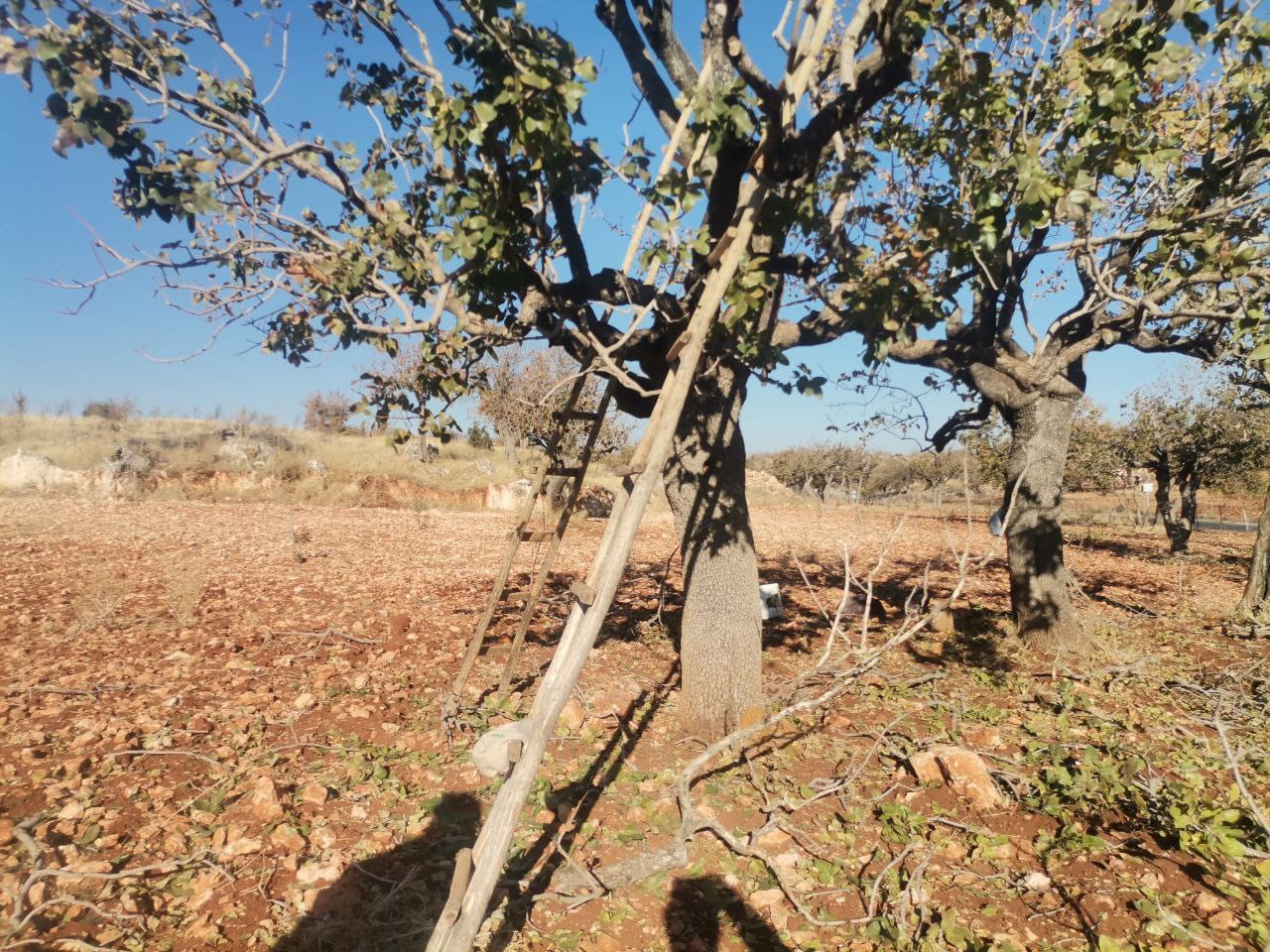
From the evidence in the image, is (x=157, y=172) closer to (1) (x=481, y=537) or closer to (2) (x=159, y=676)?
(2) (x=159, y=676)

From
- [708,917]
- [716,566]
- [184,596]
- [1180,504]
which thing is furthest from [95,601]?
[1180,504]

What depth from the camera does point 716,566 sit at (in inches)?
180

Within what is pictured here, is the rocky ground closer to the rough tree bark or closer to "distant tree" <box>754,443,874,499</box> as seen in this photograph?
the rough tree bark

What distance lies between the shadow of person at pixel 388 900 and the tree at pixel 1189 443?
16128 mm

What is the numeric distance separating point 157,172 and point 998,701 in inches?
268

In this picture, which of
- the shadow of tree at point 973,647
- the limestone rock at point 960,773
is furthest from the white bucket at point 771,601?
the limestone rock at point 960,773

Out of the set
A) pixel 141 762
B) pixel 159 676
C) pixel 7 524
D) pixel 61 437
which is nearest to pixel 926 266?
pixel 141 762

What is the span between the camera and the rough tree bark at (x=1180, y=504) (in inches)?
517

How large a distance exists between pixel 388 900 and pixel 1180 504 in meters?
17.7

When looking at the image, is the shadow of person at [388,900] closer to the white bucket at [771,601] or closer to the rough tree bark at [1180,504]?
the white bucket at [771,601]

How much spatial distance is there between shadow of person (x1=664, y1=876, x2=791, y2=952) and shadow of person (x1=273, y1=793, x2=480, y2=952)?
109cm

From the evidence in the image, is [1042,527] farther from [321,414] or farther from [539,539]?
[321,414]

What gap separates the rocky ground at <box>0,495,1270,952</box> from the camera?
105 inches

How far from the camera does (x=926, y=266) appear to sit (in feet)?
12.0
